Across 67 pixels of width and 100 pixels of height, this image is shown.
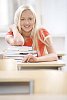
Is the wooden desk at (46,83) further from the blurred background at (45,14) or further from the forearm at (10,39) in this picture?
the blurred background at (45,14)

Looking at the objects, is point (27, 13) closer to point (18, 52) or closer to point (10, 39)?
point (10, 39)

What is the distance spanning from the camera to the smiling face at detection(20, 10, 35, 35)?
9.67 feet

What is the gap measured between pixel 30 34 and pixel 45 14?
171cm

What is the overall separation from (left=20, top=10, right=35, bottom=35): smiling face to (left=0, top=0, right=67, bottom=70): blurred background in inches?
62.6

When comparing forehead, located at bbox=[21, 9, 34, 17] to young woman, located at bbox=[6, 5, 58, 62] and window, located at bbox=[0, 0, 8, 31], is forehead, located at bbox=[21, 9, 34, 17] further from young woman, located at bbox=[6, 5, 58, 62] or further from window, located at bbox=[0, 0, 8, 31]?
window, located at bbox=[0, 0, 8, 31]

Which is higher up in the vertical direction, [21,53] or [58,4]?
[58,4]

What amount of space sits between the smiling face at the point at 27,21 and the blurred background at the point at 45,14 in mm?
1589

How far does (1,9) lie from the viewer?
4527 millimetres

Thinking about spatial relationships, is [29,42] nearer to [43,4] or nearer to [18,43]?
[18,43]

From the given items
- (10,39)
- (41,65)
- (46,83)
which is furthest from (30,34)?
(46,83)

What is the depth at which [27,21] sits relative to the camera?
2979mm

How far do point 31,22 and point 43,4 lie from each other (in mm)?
1699

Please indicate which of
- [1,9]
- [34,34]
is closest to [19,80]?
[34,34]

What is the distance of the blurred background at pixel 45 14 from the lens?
14.9 ft
